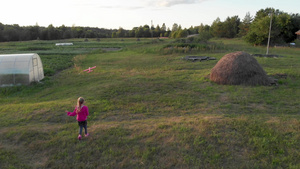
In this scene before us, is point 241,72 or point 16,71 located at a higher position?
point 241,72

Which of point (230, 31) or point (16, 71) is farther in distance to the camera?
point (230, 31)

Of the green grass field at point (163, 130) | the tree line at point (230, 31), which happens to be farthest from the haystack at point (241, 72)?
the tree line at point (230, 31)

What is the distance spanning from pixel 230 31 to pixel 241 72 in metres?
63.5

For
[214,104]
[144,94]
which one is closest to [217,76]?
[214,104]

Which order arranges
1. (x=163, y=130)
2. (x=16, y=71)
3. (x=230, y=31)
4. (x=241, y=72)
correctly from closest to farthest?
(x=163, y=130) → (x=241, y=72) → (x=16, y=71) → (x=230, y=31)

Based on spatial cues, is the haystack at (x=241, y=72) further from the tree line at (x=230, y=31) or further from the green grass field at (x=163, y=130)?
the tree line at (x=230, y=31)

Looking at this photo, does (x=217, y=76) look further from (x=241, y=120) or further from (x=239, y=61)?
(x=241, y=120)

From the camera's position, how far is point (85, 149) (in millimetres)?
4957

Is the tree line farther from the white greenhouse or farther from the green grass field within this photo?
the white greenhouse

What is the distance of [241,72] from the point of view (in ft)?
33.9

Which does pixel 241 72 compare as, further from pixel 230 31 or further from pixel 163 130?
pixel 230 31

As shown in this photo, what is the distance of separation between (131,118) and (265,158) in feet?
13.2

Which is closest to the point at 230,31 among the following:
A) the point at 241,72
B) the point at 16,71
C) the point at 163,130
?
the point at 241,72


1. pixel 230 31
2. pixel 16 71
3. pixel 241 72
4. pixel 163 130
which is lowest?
pixel 163 130
